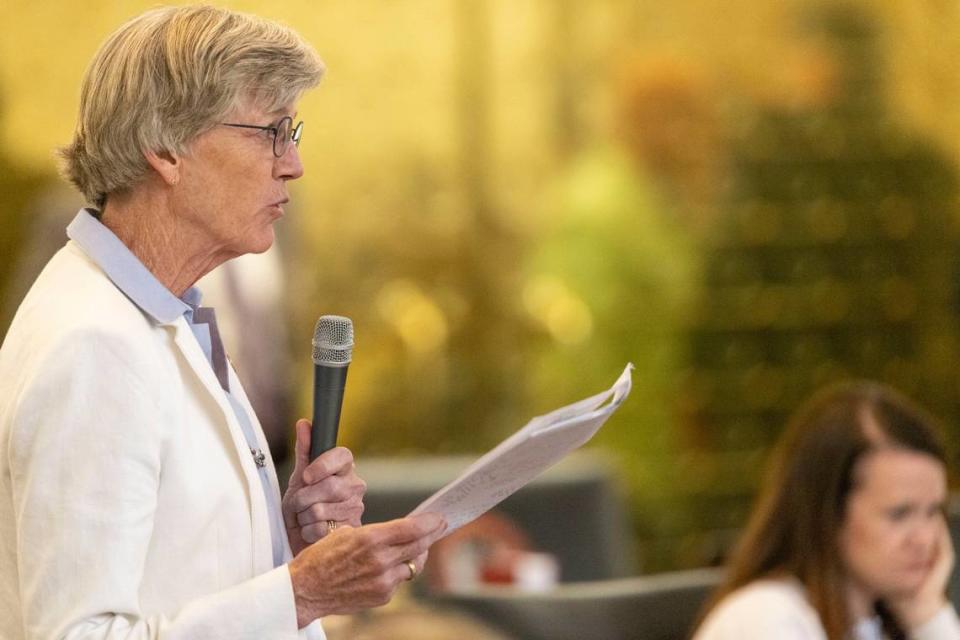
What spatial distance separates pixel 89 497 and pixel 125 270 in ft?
0.78

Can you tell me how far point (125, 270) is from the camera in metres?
1.54

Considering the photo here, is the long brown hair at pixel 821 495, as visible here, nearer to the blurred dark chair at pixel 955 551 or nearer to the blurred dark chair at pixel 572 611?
the blurred dark chair at pixel 572 611

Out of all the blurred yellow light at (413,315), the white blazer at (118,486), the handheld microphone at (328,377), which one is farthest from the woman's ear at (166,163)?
the blurred yellow light at (413,315)

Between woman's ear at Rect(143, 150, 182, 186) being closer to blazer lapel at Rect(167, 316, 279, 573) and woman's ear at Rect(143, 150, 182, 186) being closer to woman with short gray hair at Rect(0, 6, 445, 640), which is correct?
woman with short gray hair at Rect(0, 6, 445, 640)

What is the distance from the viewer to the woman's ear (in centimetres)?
154

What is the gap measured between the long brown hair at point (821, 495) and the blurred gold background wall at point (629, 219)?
3.55m

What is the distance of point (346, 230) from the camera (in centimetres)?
672

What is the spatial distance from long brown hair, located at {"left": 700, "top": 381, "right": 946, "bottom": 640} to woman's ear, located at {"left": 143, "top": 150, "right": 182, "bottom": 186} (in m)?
1.56

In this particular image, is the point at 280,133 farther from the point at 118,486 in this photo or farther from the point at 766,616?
the point at 766,616

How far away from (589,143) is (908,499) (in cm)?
417

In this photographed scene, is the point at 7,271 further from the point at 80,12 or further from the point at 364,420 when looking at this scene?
the point at 364,420

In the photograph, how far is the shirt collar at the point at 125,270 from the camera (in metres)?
1.53

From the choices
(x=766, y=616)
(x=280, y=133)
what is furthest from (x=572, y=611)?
(x=280, y=133)

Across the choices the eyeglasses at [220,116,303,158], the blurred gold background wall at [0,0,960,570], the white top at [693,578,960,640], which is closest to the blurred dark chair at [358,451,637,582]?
the white top at [693,578,960,640]
